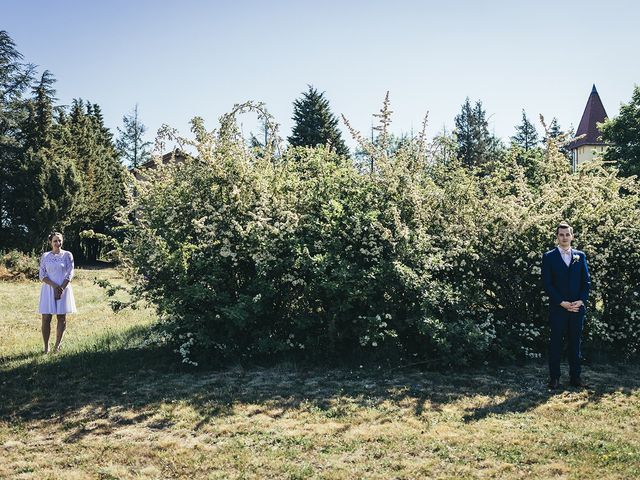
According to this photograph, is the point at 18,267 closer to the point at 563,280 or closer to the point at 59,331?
the point at 59,331

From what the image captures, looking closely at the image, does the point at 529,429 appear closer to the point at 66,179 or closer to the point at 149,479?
the point at 149,479

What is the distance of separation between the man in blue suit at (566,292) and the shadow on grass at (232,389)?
44 cm

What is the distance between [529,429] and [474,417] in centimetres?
56

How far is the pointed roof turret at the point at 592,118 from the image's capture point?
174ft

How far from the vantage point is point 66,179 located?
2750 centimetres

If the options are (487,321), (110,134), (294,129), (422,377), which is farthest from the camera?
(110,134)

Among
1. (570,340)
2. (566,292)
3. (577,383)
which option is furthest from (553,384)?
(566,292)

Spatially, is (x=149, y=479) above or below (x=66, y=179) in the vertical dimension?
below

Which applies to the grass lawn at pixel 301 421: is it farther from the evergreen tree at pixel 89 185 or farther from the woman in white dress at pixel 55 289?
the evergreen tree at pixel 89 185

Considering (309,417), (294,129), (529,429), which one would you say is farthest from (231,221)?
(294,129)

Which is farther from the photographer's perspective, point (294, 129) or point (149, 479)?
point (294, 129)

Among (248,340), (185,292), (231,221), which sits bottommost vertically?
(248,340)

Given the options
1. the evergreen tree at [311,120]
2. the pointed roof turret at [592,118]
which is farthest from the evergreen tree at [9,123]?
the pointed roof turret at [592,118]

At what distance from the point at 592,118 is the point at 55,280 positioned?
55663 mm
